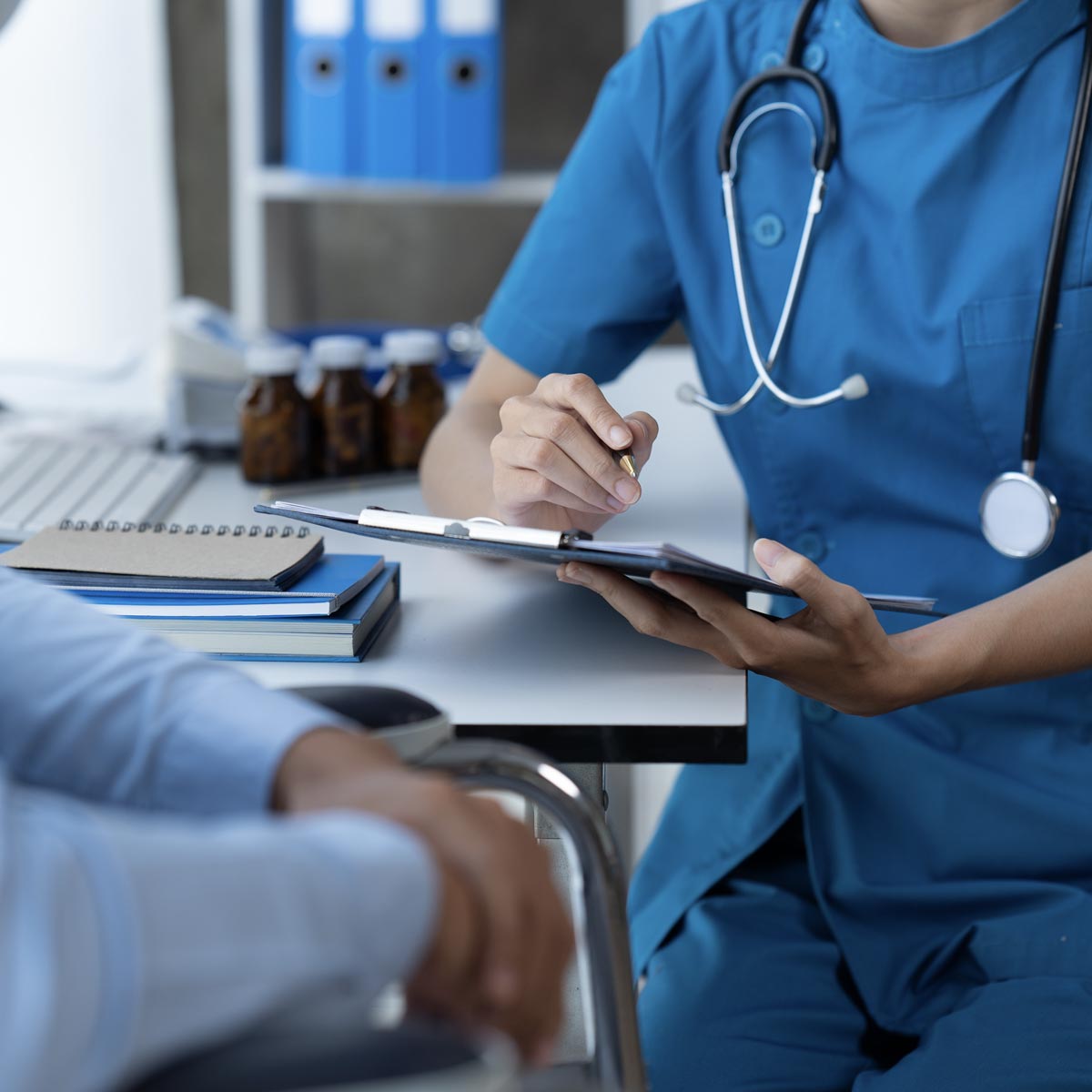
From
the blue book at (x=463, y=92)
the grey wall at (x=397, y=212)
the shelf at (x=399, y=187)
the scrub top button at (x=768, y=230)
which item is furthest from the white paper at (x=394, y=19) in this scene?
the scrub top button at (x=768, y=230)

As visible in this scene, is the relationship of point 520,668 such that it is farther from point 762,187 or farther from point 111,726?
point 762,187

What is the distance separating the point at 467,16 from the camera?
1.92 meters

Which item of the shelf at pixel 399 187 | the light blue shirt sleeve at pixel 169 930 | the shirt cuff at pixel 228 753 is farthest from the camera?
the shelf at pixel 399 187

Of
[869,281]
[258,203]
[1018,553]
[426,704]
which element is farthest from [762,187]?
[258,203]

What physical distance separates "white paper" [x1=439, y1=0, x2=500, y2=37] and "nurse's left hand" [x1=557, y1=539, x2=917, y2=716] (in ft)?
4.39

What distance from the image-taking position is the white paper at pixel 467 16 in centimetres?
192

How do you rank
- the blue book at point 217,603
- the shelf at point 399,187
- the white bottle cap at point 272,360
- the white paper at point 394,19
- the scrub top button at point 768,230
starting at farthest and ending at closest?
1. the shelf at point 399,187
2. the white paper at point 394,19
3. the white bottle cap at point 272,360
4. the scrub top button at point 768,230
5. the blue book at point 217,603

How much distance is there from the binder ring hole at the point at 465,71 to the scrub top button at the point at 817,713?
4.15ft

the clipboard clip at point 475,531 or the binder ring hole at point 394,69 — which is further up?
the binder ring hole at point 394,69

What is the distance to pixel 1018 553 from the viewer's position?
929mm

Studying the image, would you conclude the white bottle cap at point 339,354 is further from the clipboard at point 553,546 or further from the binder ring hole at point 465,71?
the binder ring hole at point 465,71

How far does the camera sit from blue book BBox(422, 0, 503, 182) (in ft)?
6.32

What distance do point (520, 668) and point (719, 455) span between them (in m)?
0.61

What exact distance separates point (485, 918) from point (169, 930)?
0.10 m
